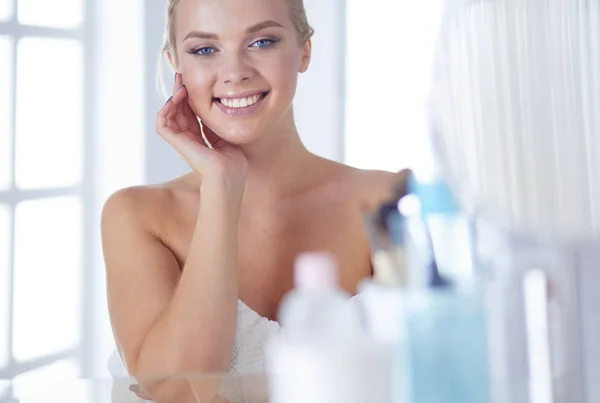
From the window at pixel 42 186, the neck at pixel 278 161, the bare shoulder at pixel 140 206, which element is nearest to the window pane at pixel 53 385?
the window at pixel 42 186

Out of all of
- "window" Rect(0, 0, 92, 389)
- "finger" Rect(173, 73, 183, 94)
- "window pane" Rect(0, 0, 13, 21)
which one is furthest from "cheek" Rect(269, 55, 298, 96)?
"window pane" Rect(0, 0, 13, 21)

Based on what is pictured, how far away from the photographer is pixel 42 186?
97cm

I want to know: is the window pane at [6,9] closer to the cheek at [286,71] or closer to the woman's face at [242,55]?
the woman's face at [242,55]

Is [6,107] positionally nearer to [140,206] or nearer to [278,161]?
[140,206]

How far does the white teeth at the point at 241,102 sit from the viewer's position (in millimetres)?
894

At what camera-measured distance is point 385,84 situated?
0.87 meters

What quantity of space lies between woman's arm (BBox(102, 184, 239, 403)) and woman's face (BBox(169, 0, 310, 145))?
101mm

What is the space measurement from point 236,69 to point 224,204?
0.15m

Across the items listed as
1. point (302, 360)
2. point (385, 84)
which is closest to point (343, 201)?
point (385, 84)

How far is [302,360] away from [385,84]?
41 centimetres

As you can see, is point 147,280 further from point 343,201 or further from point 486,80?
point 486,80

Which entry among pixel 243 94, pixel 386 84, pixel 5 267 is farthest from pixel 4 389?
pixel 386 84

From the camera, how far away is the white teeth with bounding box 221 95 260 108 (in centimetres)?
89

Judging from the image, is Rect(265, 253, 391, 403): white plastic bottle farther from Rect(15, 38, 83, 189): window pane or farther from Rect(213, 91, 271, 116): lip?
Rect(15, 38, 83, 189): window pane
